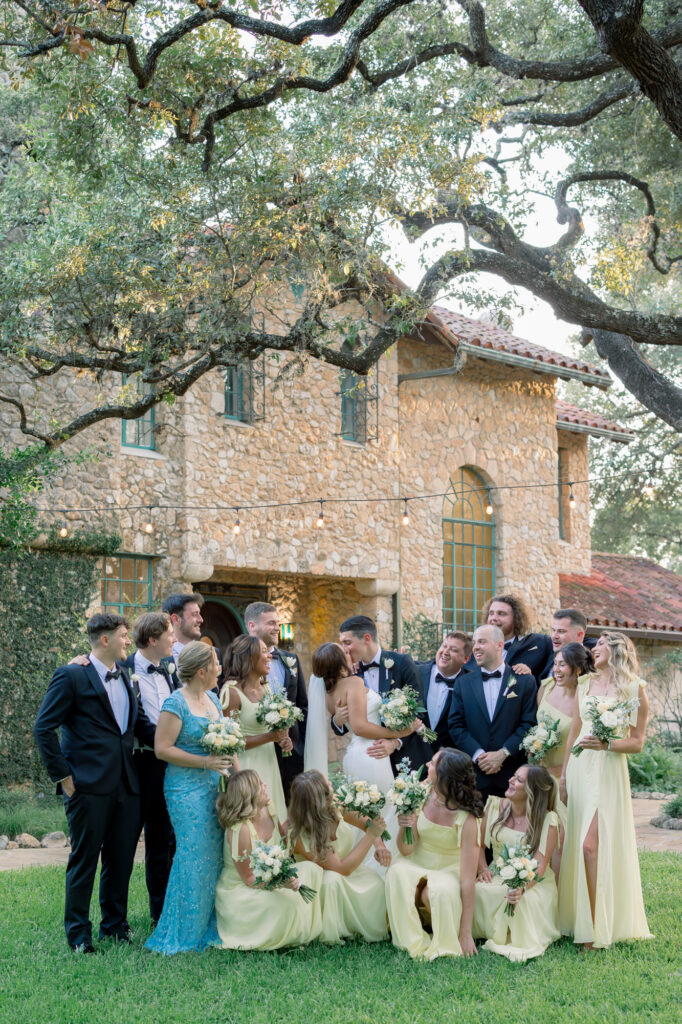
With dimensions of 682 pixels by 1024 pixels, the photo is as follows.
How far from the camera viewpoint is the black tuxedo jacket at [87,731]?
19.5 feet

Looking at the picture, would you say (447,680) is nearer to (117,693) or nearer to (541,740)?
(541,740)

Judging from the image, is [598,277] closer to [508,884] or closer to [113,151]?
[113,151]

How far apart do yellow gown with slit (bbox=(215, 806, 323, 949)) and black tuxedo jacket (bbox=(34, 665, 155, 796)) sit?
28.3 inches

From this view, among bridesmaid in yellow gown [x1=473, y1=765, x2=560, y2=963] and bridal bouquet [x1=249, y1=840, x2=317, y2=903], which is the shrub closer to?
bridesmaid in yellow gown [x1=473, y1=765, x2=560, y2=963]

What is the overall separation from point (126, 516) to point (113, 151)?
14.9 ft

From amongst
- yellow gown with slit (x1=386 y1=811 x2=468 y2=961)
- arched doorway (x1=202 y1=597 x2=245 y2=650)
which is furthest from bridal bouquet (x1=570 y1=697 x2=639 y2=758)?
arched doorway (x1=202 y1=597 x2=245 y2=650)

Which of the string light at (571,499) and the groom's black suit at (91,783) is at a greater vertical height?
the string light at (571,499)

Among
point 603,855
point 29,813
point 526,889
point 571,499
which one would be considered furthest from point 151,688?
point 571,499

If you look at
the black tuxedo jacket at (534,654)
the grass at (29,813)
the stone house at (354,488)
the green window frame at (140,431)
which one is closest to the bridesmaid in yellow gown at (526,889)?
the black tuxedo jacket at (534,654)

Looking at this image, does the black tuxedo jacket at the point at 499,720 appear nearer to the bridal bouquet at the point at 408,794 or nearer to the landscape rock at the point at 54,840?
the bridal bouquet at the point at 408,794

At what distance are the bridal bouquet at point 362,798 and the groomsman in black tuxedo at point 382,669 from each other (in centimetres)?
42

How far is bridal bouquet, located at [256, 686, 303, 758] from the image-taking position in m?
6.10

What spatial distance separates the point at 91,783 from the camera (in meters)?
5.93

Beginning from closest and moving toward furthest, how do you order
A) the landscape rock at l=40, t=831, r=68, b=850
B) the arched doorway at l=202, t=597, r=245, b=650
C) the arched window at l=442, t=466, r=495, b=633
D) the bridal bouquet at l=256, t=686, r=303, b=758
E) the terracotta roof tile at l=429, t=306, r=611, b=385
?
the bridal bouquet at l=256, t=686, r=303, b=758, the landscape rock at l=40, t=831, r=68, b=850, the arched doorway at l=202, t=597, r=245, b=650, the terracotta roof tile at l=429, t=306, r=611, b=385, the arched window at l=442, t=466, r=495, b=633
